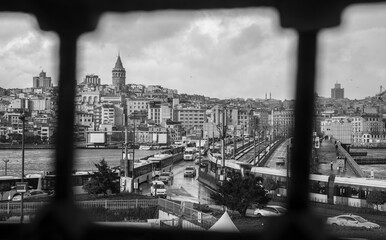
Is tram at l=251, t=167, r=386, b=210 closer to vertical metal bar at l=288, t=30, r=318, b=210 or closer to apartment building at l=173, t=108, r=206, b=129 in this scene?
vertical metal bar at l=288, t=30, r=318, b=210

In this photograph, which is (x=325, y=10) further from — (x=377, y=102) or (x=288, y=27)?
(x=377, y=102)

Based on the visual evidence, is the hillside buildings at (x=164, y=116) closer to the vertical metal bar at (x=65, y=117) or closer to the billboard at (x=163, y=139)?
the billboard at (x=163, y=139)

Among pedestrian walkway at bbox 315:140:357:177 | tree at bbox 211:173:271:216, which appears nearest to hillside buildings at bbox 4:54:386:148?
pedestrian walkway at bbox 315:140:357:177

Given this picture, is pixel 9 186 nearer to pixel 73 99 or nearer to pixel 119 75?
pixel 73 99

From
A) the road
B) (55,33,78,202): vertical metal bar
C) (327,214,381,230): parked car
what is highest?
(55,33,78,202): vertical metal bar

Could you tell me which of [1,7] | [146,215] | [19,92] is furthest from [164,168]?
[19,92]

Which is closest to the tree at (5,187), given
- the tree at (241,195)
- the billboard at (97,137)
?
the tree at (241,195)
